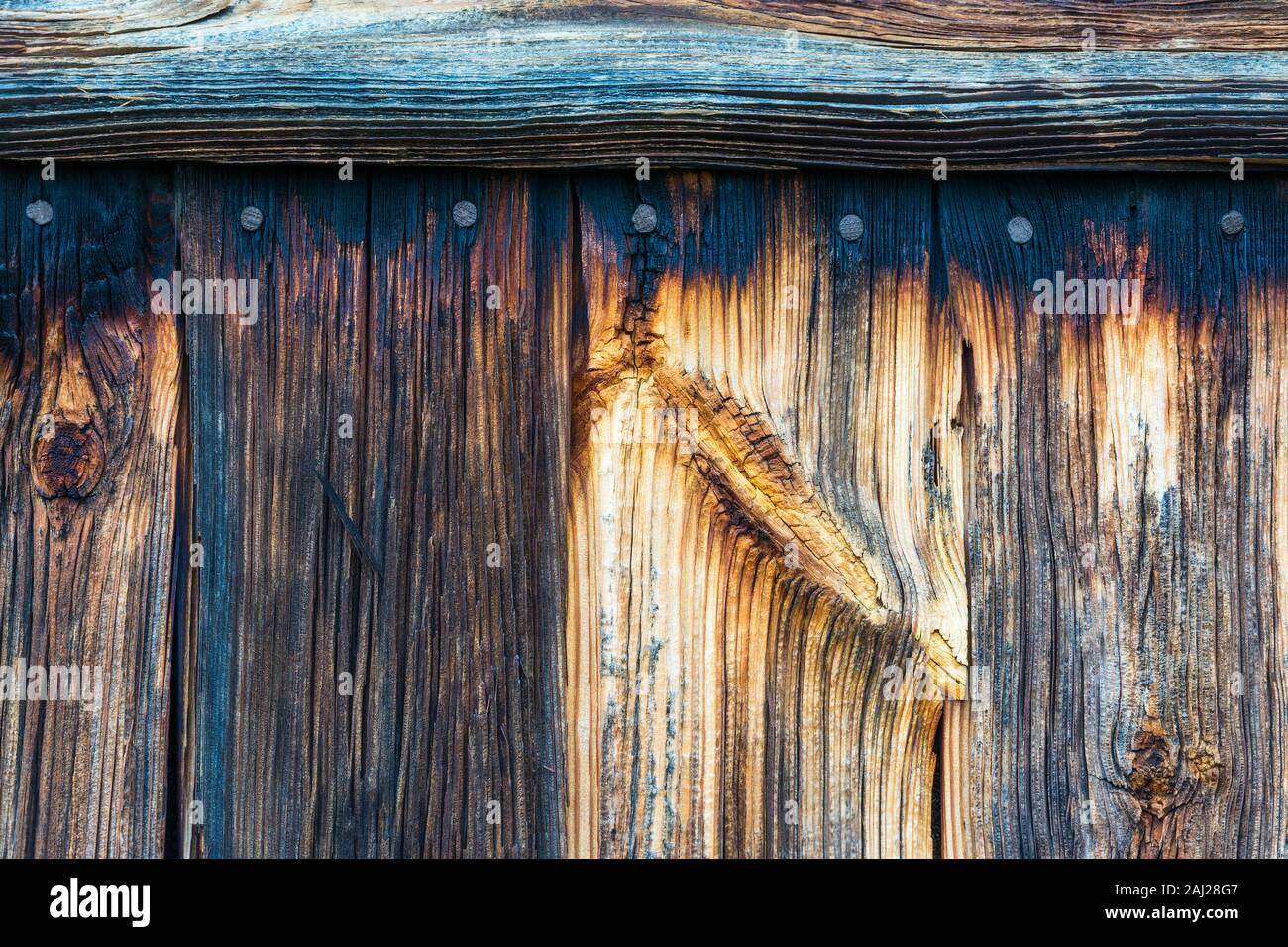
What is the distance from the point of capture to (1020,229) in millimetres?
1687

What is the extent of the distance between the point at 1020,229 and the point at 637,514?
0.83 m

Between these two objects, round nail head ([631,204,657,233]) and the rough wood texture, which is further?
round nail head ([631,204,657,233])

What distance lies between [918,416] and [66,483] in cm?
146

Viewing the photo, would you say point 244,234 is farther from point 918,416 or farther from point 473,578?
point 918,416

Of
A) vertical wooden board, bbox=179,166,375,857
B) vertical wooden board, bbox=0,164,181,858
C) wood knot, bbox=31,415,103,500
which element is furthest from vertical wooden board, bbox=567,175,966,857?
wood knot, bbox=31,415,103,500

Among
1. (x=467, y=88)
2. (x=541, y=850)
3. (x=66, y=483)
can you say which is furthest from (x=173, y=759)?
(x=467, y=88)

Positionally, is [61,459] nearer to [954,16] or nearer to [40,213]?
[40,213]

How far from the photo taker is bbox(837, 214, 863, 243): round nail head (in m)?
1.67

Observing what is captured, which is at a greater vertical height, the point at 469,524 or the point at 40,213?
the point at 40,213

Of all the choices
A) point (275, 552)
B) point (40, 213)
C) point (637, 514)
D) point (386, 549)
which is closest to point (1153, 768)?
point (637, 514)

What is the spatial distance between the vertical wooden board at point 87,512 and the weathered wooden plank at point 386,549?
0.09 m

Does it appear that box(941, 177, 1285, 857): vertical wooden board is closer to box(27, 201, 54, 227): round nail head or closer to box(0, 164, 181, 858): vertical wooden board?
box(0, 164, 181, 858): vertical wooden board

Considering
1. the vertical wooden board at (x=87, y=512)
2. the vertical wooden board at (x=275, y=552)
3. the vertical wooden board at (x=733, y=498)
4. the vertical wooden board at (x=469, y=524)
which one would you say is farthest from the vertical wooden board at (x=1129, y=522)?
the vertical wooden board at (x=87, y=512)

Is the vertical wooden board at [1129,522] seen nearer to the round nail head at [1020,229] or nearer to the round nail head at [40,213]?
the round nail head at [1020,229]
